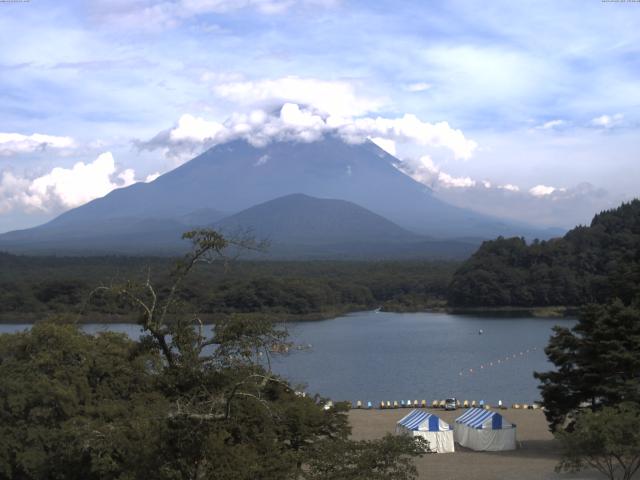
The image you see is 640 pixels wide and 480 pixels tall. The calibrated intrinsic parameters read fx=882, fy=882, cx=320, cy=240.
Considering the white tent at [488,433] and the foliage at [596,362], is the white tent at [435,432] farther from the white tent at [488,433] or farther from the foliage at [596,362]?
the foliage at [596,362]

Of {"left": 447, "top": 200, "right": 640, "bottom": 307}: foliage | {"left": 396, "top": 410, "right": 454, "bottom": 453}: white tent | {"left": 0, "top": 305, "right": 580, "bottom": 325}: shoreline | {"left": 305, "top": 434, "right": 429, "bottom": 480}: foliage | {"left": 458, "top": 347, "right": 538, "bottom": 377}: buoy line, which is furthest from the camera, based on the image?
{"left": 447, "top": 200, "right": 640, "bottom": 307}: foliage

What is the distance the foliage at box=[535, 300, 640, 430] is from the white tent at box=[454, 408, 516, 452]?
908mm

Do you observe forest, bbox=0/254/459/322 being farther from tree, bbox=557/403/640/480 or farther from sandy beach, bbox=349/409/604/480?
tree, bbox=557/403/640/480

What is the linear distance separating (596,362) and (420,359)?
1862 cm

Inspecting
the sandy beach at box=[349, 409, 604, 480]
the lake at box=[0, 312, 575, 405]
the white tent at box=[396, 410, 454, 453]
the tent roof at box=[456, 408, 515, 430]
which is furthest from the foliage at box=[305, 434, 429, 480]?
the lake at box=[0, 312, 575, 405]

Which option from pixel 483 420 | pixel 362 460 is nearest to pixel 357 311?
pixel 483 420

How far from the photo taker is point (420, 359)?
111ft

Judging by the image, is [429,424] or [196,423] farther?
[429,424]

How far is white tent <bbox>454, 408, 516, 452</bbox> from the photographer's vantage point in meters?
16.4

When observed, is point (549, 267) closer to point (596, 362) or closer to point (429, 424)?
point (429, 424)

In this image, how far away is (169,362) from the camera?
7.00 m

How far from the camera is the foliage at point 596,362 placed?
14695 mm

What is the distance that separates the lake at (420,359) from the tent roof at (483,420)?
4444mm

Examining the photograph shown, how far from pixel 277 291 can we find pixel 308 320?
9.41 ft
